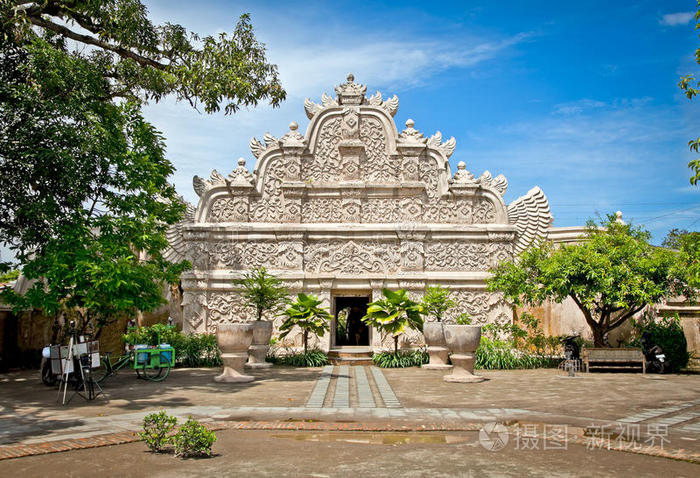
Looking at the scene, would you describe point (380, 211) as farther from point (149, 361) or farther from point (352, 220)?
point (149, 361)

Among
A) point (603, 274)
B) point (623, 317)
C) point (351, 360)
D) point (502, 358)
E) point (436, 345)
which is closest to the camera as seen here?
point (603, 274)

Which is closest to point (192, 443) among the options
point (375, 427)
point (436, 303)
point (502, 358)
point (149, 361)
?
point (375, 427)

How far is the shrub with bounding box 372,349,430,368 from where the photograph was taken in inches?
570

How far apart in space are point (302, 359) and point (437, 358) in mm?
3533

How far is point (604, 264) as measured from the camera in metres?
13.2

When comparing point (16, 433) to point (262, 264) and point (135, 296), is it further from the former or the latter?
point (262, 264)

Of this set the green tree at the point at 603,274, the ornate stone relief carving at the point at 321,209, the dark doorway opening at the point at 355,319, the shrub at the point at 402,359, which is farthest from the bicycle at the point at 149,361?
the dark doorway opening at the point at 355,319

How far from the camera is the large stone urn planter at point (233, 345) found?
38.0 ft

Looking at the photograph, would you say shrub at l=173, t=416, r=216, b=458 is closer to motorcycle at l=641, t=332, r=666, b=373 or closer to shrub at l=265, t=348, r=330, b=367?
shrub at l=265, t=348, r=330, b=367

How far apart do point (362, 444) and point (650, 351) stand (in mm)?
10369

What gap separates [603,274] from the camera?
1311 cm

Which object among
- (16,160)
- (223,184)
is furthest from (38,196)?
(223,184)

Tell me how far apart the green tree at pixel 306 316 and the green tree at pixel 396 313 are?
4.17 ft

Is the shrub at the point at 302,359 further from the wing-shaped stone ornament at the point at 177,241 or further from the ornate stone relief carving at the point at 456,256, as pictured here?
the wing-shaped stone ornament at the point at 177,241
